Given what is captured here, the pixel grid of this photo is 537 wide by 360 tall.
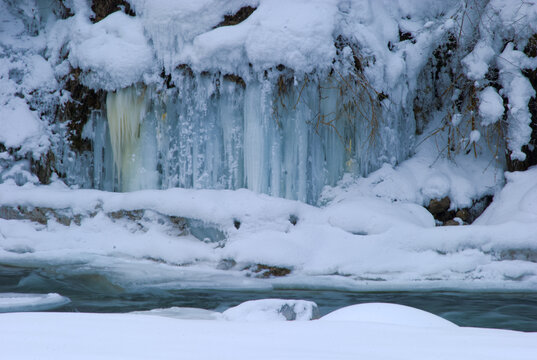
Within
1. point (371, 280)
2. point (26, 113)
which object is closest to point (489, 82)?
point (371, 280)

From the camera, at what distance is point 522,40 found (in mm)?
5496

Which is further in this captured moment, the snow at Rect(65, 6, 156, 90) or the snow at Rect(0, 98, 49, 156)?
the snow at Rect(0, 98, 49, 156)

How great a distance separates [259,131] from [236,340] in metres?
4.01

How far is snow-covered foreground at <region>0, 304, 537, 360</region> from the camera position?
1.41 m

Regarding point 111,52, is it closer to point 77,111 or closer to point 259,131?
point 77,111

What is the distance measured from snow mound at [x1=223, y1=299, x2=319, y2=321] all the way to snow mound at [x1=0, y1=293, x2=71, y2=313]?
1402mm

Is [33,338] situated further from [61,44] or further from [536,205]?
[61,44]

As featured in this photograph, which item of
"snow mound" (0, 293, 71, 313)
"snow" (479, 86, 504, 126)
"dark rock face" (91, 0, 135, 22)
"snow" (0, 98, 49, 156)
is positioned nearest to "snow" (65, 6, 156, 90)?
"dark rock face" (91, 0, 135, 22)

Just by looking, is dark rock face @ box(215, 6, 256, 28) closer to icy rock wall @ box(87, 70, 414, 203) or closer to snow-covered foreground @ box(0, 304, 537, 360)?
icy rock wall @ box(87, 70, 414, 203)

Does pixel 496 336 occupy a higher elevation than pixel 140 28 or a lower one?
lower

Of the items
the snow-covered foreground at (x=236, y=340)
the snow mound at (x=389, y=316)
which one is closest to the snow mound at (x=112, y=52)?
the snow mound at (x=389, y=316)

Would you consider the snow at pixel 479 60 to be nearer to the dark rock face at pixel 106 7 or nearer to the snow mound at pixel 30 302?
the dark rock face at pixel 106 7

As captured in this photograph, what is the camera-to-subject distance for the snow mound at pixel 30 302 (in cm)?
357

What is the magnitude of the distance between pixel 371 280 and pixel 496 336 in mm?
2788
